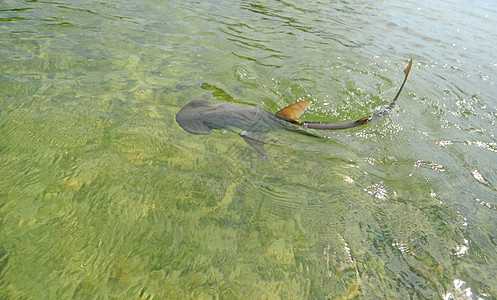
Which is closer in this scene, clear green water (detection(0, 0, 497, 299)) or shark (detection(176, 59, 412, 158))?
clear green water (detection(0, 0, 497, 299))

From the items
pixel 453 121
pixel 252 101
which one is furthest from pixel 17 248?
pixel 453 121

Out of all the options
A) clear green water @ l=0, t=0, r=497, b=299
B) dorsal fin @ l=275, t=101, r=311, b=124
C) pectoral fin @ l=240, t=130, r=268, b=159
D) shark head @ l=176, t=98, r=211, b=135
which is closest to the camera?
clear green water @ l=0, t=0, r=497, b=299

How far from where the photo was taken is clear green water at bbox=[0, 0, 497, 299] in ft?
6.68

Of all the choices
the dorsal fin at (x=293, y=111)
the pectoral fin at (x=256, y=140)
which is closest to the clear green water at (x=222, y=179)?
the pectoral fin at (x=256, y=140)

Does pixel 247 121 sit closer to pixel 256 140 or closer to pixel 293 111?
pixel 256 140

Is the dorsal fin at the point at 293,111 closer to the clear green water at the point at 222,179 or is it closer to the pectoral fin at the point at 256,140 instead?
the clear green water at the point at 222,179

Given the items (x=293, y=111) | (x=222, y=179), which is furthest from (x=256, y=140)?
(x=222, y=179)

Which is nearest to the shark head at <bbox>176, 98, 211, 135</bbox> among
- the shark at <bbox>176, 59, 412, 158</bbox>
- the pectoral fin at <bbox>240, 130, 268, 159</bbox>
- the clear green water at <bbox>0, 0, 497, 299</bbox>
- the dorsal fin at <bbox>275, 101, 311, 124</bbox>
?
the shark at <bbox>176, 59, 412, 158</bbox>

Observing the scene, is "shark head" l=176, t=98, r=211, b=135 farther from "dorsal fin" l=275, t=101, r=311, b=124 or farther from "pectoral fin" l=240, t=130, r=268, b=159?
"dorsal fin" l=275, t=101, r=311, b=124

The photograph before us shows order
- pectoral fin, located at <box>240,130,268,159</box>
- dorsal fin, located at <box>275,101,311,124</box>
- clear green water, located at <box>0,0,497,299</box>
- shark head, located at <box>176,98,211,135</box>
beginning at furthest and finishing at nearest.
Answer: dorsal fin, located at <box>275,101,311,124</box>, shark head, located at <box>176,98,211,135</box>, pectoral fin, located at <box>240,130,268,159</box>, clear green water, located at <box>0,0,497,299</box>

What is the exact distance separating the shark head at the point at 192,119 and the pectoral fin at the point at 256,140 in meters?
0.50

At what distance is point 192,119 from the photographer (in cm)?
353

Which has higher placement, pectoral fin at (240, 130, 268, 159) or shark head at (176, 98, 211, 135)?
shark head at (176, 98, 211, 135)

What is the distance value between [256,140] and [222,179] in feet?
2.93
